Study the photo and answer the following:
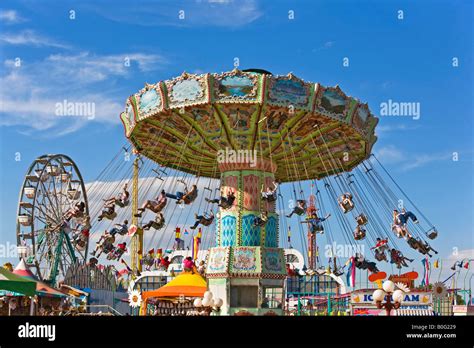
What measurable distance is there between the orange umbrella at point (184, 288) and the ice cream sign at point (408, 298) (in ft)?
18.4

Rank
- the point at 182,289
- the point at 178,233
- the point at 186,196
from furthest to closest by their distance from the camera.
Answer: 1. the point at 178,233
2. the point at 182,289
3. the point at 186,196

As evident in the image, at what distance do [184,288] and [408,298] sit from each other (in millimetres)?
8256

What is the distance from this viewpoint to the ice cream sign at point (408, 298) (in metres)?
22.9

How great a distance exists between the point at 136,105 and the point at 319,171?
31.0 feet

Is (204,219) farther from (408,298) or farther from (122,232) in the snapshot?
(408,298)

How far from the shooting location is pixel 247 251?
926 inches

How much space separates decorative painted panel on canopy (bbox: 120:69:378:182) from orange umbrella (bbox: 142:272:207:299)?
16.1 feet

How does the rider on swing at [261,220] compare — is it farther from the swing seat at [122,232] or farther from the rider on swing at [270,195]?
the swing seat at [122,232]

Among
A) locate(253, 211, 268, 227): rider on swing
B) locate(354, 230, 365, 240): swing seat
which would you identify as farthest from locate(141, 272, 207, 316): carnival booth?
locate(354, 230, 365, 240): swing seat

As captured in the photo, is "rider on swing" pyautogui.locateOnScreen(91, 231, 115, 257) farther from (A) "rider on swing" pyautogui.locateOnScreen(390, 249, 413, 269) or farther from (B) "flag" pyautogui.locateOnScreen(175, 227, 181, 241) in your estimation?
(B) "flag" pyautogui.locateOnScreen(175, 227, 181, 241)

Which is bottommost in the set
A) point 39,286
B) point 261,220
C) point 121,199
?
point 39,286

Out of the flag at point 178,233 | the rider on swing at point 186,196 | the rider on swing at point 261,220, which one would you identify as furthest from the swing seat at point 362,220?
the flag at point 178,233

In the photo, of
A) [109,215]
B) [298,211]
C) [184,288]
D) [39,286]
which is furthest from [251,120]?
[39,286]
